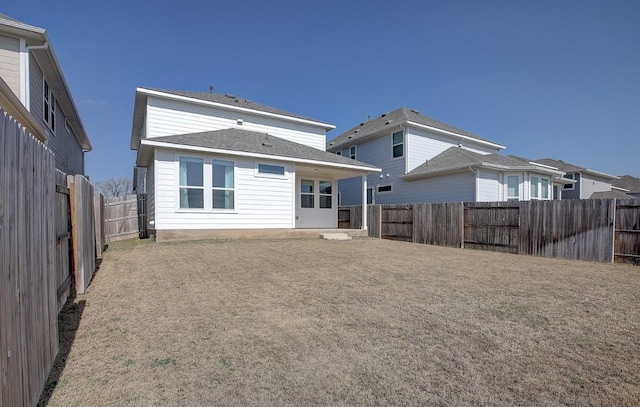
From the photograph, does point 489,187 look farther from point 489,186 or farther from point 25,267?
point 25,267

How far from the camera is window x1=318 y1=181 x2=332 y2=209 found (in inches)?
647

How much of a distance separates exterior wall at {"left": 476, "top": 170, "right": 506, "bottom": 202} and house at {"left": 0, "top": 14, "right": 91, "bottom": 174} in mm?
17597

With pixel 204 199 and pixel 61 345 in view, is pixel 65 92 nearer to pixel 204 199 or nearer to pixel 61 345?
pixel 204 199

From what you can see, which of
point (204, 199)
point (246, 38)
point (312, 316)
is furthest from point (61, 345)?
point (246, 38)

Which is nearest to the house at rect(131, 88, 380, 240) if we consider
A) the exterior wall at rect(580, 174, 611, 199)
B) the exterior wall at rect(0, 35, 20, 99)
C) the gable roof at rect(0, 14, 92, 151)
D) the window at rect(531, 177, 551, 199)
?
the gable roof at rect(0, 14, 92, 151)

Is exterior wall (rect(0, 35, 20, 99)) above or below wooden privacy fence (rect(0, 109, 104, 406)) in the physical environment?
above

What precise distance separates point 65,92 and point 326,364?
15.2 m

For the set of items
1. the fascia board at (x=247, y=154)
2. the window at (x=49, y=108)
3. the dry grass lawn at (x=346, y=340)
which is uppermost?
the window at (x=49, y=108)

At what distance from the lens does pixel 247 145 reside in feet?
41.1

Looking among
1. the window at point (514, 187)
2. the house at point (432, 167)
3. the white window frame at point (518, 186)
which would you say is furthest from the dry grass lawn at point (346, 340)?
the window at point (514, 187)

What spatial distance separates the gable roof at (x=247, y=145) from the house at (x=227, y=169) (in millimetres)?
35

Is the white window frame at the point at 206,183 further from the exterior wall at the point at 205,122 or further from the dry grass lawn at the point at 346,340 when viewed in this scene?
the dry grass lawn at the point at 346,340

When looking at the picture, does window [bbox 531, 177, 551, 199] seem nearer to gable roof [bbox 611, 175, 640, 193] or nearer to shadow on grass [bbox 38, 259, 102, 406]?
shadow on grass [bbox 38, 259, 102, 406]

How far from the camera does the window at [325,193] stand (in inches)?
647
